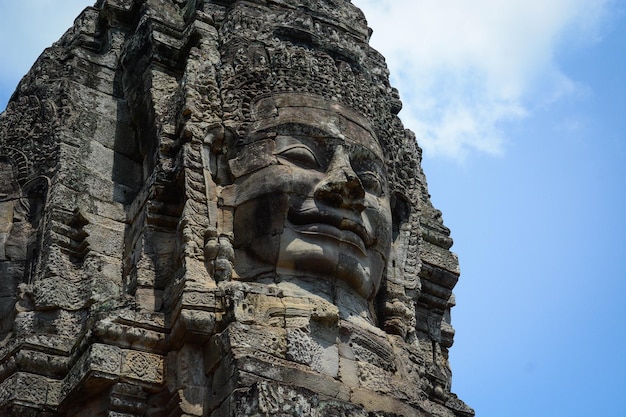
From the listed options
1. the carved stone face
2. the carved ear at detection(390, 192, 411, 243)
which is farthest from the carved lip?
the carved ear at detection(390, 192, 411, 243)

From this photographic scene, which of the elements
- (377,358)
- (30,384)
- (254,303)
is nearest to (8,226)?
(30,384)

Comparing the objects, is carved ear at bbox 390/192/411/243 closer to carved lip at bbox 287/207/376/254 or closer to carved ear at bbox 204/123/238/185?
carved lip at bbox 287/207/376/254

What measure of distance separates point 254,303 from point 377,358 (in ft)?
4.08

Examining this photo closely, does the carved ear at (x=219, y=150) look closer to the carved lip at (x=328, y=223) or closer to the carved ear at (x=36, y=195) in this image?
the carved lip at (x=328, y=223)

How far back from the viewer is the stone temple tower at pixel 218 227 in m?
9.86

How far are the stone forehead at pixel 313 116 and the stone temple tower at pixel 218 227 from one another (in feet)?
0.07

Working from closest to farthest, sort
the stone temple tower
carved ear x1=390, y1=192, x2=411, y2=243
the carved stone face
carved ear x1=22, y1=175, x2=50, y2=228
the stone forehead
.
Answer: the stone temple tower < the carved stone face < the stone forehead < carved ear x1=22, y1=175, x2=50, y2=228 < carved ear x1=390, y1=192, x2=411, y2=243

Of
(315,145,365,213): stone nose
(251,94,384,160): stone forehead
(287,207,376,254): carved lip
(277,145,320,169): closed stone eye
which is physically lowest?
(287,207,376,254): carved lip

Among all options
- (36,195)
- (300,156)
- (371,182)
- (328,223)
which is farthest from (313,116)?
(36,195)

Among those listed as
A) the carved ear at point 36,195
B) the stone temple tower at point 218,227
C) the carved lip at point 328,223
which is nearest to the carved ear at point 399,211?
the stone temple tower at point 218,227

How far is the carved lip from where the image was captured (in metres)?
10.6

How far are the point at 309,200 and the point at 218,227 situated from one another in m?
0.85

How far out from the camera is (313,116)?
11352 mm

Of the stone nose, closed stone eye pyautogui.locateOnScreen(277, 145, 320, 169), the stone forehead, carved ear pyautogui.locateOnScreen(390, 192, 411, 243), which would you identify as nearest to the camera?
the stone nose
